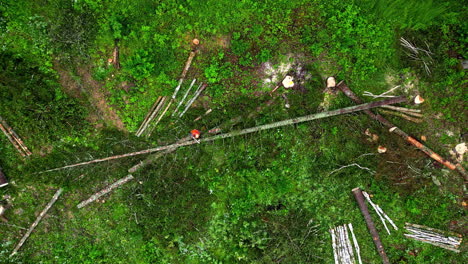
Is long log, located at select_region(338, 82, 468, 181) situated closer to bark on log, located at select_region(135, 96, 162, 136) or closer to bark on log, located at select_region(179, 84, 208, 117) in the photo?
bark on log, located at select_region(179, 84, 208, 117)

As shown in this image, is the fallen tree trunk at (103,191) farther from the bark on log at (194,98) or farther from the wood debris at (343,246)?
the wood debris at (343,246)

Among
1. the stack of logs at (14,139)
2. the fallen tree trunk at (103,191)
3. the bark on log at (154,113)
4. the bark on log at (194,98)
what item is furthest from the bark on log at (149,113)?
the stack of logs at (14,139)

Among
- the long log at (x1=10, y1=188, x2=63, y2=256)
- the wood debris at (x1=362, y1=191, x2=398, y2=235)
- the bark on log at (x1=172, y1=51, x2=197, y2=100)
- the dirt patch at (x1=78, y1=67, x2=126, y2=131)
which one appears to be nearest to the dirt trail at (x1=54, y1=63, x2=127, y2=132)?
the dirt patch at (x1=78, y1=67, x2=126, y2=131)

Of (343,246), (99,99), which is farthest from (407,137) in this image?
(99,99)

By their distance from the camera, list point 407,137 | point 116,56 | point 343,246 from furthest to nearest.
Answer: point 343,246 < point 116,56 < point 407,137

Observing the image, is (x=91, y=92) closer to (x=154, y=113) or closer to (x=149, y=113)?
(x=149, y=113)

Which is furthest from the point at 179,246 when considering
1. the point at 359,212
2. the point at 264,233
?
the point at 359,212

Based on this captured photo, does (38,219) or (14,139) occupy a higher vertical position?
(14,139)

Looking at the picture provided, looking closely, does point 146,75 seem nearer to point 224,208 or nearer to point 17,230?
point 224,208
